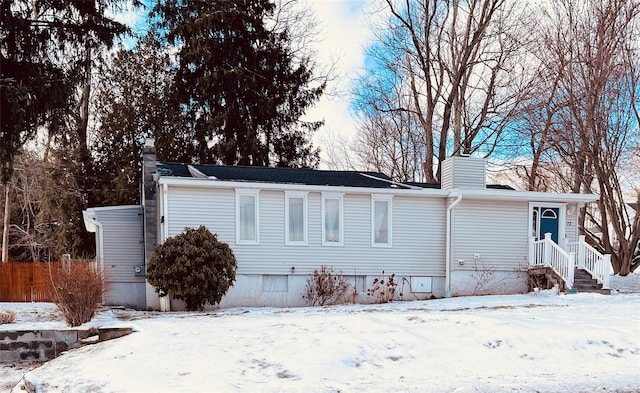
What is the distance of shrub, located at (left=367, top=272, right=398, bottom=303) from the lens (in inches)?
501

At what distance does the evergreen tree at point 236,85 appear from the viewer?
21062 mm

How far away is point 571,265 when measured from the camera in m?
12.2

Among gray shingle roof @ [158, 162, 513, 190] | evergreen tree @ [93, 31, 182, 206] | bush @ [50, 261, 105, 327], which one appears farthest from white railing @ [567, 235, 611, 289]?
evergreen tree @ [93, 31, 182, 206]

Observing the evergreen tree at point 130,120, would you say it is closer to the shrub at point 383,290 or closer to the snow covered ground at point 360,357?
the shrub at point 383,290

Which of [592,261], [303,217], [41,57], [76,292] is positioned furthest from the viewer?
[592,261]

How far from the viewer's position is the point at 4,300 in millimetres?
15219

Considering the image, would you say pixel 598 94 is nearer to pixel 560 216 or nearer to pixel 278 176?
pixel 560 216

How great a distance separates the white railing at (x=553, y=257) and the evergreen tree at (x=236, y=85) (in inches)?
471

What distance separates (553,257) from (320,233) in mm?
6300

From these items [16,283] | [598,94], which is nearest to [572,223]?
[598,94]

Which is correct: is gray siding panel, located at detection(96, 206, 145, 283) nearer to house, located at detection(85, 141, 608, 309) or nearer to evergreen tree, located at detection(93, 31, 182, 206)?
house, located at detection(85, 141, 608, 309)

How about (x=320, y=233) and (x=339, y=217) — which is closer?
(x=320, y=233)

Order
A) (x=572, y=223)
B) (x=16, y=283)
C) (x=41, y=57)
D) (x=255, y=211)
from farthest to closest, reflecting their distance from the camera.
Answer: (x=16, y=283)
(x=572, y=223)
(x=255, y=211)
(x=41, y=57)

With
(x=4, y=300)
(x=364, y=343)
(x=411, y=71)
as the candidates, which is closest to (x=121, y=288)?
(x=4, y=300)
